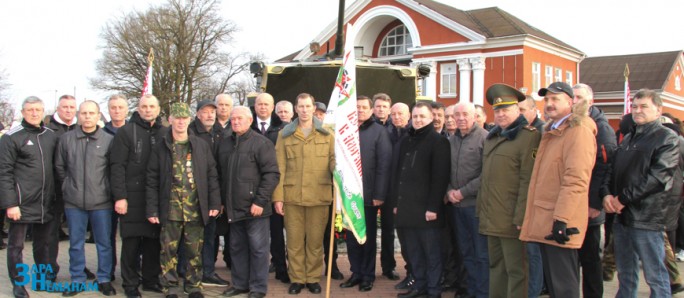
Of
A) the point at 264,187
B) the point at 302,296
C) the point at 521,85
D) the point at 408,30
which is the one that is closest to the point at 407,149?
the point at 264,187

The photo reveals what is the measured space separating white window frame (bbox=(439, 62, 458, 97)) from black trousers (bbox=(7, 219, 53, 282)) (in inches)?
1229

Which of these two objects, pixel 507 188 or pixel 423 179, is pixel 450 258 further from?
pixel 507 188

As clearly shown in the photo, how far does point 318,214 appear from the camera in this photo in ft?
20.9

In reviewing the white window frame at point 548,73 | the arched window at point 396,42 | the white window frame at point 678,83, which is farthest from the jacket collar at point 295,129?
the white window frame at point 678,83

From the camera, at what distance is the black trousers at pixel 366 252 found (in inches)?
259

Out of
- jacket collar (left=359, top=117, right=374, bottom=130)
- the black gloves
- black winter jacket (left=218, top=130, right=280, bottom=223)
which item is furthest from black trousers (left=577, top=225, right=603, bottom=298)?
black winter jacket (left=218, top=130, right=280, bottom=223)

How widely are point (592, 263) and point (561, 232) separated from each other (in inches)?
54.0

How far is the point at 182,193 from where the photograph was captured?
5848 mm

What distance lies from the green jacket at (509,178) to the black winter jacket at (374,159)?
4.97ft

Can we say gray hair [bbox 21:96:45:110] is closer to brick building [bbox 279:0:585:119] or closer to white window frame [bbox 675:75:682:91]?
brick building [bbox 279:0:585:119]

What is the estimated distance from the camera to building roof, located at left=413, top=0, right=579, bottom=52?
34844 mm

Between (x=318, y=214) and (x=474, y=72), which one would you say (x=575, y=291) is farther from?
(x=474, y=72)

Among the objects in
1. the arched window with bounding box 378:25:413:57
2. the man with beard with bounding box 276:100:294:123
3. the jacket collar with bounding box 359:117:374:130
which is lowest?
the jacket collar with bounding box 359:117:374:130

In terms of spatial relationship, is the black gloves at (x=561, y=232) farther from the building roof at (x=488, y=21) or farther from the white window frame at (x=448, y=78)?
the white window frame at (x=448, y=78)
